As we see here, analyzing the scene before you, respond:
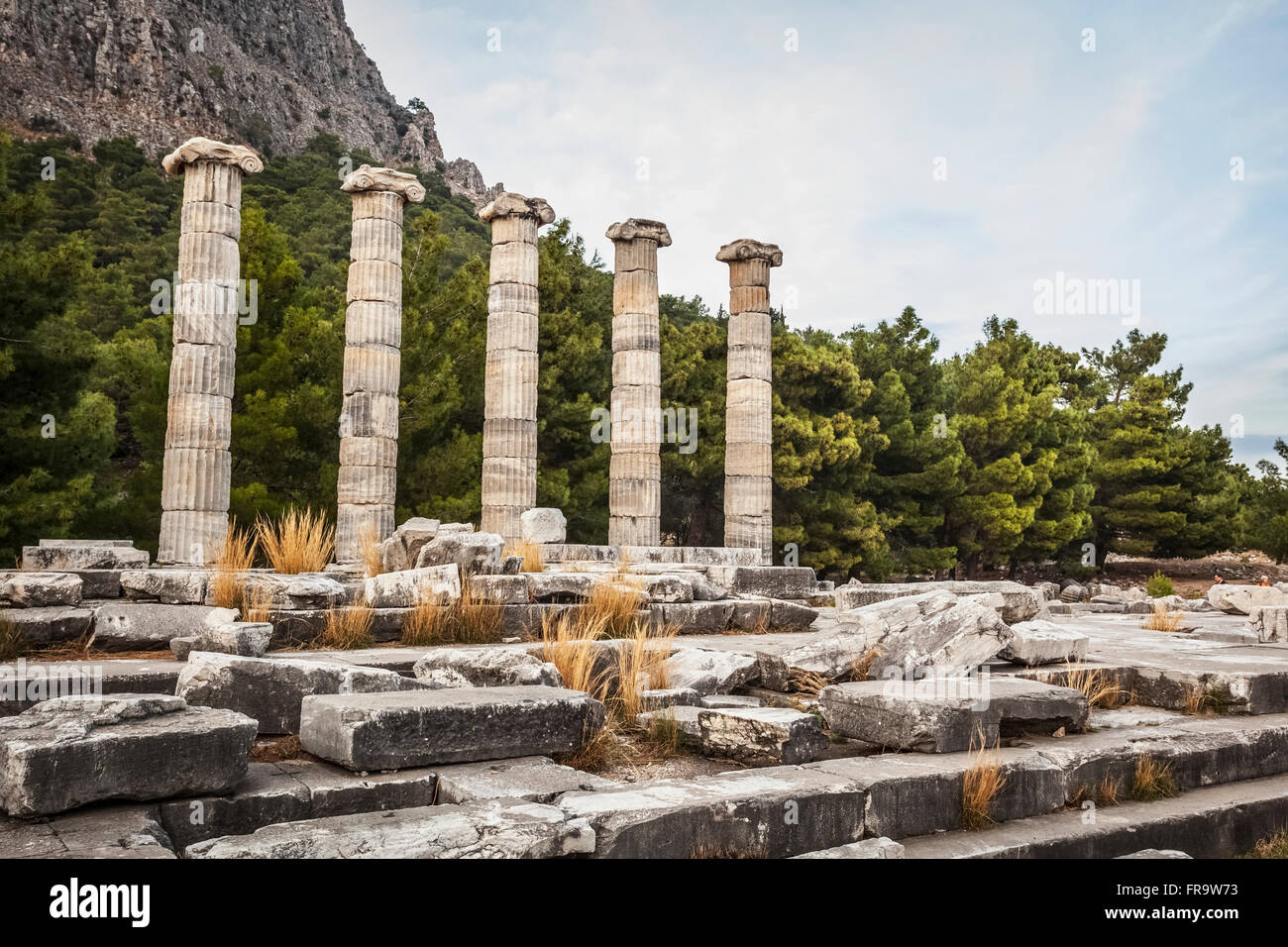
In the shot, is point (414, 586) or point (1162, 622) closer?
point (414, 586)

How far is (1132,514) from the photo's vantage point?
118 feet

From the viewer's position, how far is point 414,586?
28.1 feet

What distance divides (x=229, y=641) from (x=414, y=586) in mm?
2383

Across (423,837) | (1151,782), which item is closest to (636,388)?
(1151,782)

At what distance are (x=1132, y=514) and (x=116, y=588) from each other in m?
35.2

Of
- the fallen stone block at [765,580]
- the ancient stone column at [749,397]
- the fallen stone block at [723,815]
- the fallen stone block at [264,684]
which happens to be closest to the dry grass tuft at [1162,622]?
the fallen stone block at [765,580]

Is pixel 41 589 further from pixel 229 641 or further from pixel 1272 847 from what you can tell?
pixel 1272 847

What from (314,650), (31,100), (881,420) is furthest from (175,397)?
(31,100)

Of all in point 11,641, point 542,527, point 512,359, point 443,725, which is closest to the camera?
point 443,725

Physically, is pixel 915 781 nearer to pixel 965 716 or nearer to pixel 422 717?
pixel 965 716

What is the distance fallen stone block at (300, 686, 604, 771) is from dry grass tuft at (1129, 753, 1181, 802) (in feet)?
9.66

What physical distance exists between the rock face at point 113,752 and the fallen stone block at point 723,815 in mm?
1428

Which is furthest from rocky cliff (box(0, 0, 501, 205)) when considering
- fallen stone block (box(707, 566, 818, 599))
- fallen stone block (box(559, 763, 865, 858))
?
fallen stone block (box(559, 763, 865, 858))

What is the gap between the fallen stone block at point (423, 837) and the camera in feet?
11.3
